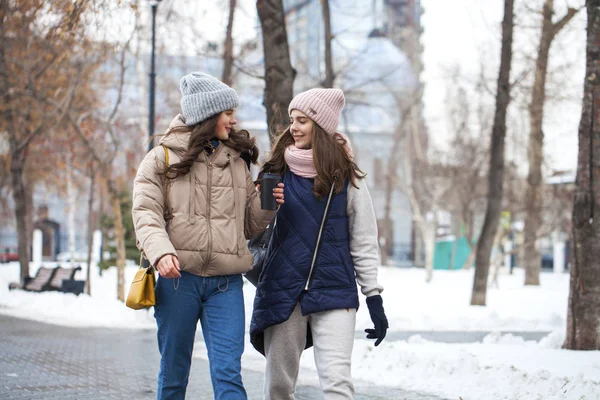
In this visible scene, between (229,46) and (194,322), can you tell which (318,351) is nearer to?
(194,322)

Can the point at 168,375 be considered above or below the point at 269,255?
below

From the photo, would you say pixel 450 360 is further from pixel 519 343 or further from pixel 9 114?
pixel 9 114

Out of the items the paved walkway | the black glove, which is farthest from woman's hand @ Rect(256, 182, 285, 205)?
the paved walkway

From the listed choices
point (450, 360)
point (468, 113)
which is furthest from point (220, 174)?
point (468, 113)

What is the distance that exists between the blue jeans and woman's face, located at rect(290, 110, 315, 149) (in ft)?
2.53

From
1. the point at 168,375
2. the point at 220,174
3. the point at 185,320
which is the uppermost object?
the point at 220,174

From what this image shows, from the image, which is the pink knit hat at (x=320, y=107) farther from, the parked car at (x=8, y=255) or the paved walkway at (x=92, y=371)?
the parked car at (x=8, y=255)

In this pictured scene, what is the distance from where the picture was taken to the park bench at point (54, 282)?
1969cm

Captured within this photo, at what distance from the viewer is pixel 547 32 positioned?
2203cm

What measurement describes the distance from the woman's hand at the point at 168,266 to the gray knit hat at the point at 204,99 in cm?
80

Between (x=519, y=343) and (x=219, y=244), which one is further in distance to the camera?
(x=519, y=343)

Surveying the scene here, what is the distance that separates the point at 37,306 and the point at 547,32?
43.0 feet

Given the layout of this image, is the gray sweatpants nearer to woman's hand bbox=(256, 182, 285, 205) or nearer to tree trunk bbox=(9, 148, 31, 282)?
woman's hand bbox=(256, 182, 285, 205)

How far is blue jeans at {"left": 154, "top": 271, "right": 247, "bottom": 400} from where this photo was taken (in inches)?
172
